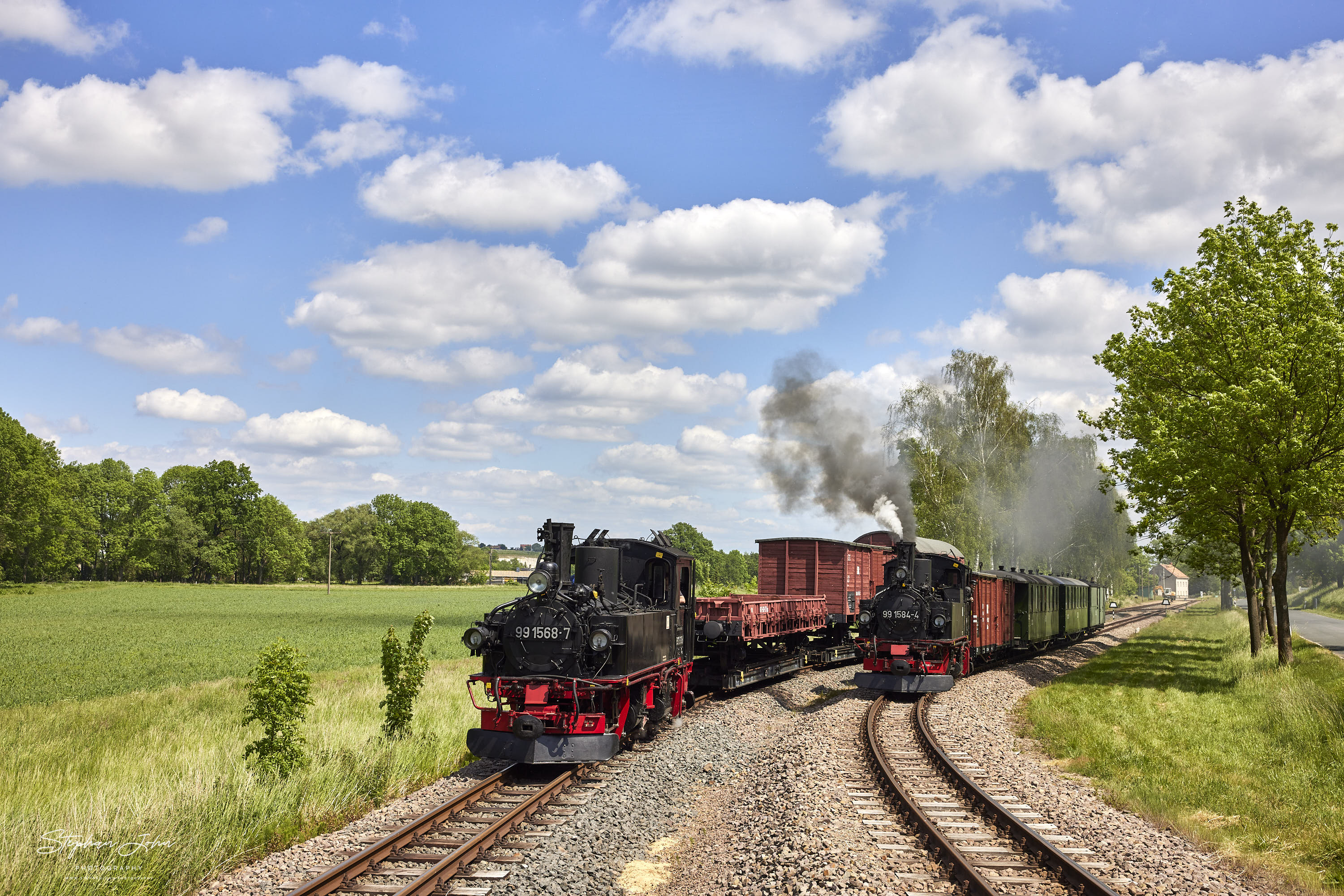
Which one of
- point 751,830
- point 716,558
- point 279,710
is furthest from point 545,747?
point 716,558

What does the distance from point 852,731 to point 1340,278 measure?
17.0 meters

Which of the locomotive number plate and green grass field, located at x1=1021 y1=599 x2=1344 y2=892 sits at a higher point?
the locomotive number plate

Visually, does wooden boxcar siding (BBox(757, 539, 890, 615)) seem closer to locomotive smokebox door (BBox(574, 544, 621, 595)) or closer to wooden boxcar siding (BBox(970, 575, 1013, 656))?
wooden boxcar siding (BBox(970, 575, 1013, 656))

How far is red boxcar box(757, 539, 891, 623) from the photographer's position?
23500 millimetres

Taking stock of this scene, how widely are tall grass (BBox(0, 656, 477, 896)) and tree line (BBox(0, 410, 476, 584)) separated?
2547 inches

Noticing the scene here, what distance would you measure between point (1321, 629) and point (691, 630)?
4594 centimetres

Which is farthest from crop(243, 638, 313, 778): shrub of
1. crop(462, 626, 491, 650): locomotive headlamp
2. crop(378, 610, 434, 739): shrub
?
crop(378, 610, 434, 739): shrub

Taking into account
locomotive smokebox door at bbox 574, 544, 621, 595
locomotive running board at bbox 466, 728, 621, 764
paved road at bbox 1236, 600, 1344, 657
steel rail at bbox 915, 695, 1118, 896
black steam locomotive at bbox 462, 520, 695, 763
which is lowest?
paved road at bbox 1236, 600, 1344, 657

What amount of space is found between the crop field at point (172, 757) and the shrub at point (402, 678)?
36cm

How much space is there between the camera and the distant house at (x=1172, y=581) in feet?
472

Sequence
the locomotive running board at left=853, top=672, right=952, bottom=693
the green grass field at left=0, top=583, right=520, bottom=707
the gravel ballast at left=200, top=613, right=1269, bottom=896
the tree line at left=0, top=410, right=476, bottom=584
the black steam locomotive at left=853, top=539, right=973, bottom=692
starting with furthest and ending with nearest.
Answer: the tree line at left=0, top=410, right=476, bottom=584 < the green grass field at left=0, top=583, right=520, bottom=707 < the black steam locomotive at left=853, top=539, right=973, bottom=692 < the locomotive running board at left=853, top=672, right=952, bottom=693 < the gravel ballast at left=200, top=613, right=1269, bottom=896

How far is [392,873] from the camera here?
25.2 ft

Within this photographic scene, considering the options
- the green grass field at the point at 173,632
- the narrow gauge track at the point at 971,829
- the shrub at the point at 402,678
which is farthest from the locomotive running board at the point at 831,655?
the shrub at the point at 402,678

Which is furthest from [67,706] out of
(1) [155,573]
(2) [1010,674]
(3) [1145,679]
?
(1) [155,573]
